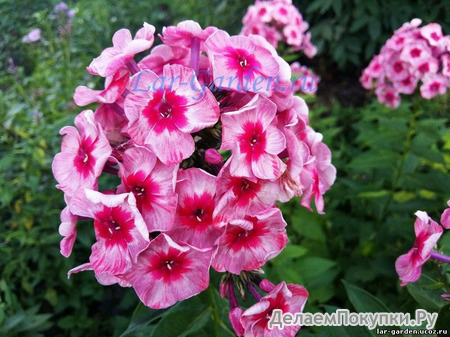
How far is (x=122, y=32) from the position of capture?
3.51 ft

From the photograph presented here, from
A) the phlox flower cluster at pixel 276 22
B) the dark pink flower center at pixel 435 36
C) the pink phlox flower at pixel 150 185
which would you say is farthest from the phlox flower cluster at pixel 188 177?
the phlox flower cluster at pixel 276 22

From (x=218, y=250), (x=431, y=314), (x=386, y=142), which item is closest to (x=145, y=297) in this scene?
(x=218, y=250)

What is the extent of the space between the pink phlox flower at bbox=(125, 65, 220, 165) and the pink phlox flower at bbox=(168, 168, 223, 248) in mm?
55

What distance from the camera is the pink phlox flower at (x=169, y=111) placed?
35.0 inches

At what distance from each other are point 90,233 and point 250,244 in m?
1.06

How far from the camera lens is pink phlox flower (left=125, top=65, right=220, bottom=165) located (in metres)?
0.89

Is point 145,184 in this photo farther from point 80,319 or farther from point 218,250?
point 80,319

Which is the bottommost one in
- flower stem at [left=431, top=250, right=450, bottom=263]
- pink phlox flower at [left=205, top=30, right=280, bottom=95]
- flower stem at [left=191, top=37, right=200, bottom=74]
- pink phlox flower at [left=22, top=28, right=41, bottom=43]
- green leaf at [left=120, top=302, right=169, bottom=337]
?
green leaf at [left=120, top=302, right=169, bottom=337]

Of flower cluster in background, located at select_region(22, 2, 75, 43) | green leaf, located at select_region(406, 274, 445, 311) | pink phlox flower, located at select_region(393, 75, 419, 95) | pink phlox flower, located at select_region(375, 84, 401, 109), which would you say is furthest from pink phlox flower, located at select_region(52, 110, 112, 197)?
pink phlox flower, located at select_region(375, 84, 401, 109)

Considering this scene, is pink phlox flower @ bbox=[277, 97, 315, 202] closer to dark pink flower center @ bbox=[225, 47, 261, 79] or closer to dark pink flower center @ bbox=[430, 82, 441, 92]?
dark pink flower center @ bbox=[225, 47, 261, 79]

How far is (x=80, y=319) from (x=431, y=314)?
4.68 ft

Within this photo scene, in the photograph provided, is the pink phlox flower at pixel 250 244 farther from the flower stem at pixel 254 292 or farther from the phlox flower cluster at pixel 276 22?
the phlox flower cluster at pixel 276 22

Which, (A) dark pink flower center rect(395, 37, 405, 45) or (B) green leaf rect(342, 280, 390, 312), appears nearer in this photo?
(B) green leaf rect(342, 280, 390, 312)

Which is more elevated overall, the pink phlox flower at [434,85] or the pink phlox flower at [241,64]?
the pink phlox flower at [241,64]
